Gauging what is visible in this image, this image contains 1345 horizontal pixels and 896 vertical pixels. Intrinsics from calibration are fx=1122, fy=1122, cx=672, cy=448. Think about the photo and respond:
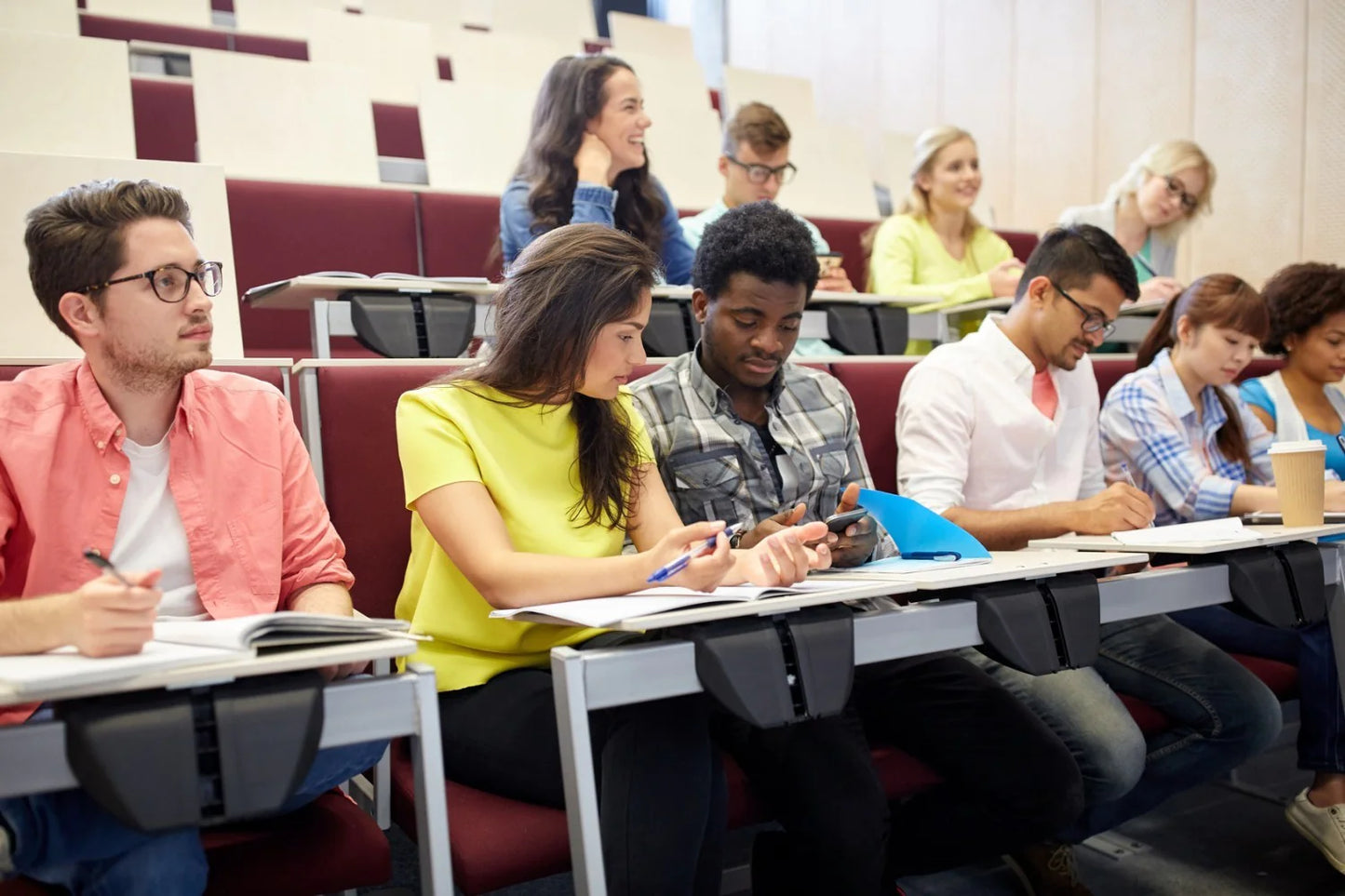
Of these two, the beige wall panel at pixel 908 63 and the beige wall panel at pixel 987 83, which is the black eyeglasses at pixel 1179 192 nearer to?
the beige wall panel at pixel 987 83

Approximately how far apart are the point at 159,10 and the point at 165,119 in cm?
93

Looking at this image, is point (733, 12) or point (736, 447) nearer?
point (736, 447)

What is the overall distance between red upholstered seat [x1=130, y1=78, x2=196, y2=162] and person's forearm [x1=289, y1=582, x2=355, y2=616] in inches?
74.1

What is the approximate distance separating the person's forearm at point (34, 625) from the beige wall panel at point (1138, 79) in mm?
3076

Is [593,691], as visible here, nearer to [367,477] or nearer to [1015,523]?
[367,477]

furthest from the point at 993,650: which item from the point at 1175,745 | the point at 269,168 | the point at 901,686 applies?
the point at 269,168

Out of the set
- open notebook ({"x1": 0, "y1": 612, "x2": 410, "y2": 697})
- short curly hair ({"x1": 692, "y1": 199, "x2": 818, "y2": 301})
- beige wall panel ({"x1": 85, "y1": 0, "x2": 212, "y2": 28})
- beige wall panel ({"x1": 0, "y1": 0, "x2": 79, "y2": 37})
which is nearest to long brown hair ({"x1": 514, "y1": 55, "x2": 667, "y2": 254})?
short curly hair ({"x1": 692, "y1": 199, "x2": 818, "y2": 301})

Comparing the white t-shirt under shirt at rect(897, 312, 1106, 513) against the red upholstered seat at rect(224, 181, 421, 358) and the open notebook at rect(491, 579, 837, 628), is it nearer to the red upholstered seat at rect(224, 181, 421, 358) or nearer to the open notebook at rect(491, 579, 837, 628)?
the open notebook at rect(491, 579, 837, 628)

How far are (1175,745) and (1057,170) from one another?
8.14ft

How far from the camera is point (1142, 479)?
1.85 meters

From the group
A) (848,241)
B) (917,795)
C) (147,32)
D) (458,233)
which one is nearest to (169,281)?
(917,795)

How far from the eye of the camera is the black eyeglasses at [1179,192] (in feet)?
8.58

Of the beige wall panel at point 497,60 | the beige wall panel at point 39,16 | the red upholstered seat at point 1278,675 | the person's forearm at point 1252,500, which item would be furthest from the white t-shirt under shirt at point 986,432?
the beige wall panel at point 39,16

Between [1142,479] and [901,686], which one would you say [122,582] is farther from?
[1142,479]
